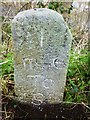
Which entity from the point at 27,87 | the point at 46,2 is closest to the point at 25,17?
the point at 27,87

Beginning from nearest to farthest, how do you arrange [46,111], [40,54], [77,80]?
[40,54]
[46,111]
[77,80]

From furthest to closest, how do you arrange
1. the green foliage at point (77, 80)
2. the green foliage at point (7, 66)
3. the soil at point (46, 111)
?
the green foliage at point (7, 66) → the green foliage at point (77, 80) → the soil at point (46, 111)

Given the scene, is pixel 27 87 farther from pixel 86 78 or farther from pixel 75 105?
pixel 86 78

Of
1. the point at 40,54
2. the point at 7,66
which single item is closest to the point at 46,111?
the point at 40,54

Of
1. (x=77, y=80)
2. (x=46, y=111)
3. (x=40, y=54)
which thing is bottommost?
(x=46, y=111)

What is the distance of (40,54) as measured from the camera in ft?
6.93

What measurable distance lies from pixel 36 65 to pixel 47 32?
246mm

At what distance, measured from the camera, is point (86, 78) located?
2.53 metres

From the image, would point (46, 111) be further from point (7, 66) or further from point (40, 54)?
point (7, 66)

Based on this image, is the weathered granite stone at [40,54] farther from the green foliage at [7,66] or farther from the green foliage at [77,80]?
the green foliage at [7,66]

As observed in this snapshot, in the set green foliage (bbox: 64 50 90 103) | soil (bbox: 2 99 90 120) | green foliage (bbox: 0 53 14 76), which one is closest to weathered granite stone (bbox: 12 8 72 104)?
soil (bbox: 2 99 90 120)

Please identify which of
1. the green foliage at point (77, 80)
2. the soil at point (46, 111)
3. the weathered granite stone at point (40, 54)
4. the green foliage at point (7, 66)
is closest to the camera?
the weathered granite stone at point (40, 54)

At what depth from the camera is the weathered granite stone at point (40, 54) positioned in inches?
80.8

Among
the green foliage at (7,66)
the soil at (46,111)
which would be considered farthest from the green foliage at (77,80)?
the green foliage at (7,66)
